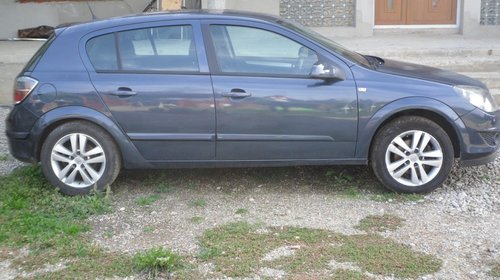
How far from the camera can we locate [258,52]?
19.9ft

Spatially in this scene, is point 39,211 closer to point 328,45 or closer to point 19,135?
point 19,135

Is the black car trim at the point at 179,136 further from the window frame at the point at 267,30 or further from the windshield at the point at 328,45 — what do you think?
the windshield at the point at 328,45

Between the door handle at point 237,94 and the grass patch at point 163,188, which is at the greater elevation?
the door handle at point 237,94

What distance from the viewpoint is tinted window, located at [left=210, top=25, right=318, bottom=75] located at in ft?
19.7

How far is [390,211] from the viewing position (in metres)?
5.73

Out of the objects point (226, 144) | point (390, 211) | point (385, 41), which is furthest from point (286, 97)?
point (385, 41)

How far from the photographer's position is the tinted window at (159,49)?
238 inches

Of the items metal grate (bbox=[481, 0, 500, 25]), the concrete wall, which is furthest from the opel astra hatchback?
the concrete wall

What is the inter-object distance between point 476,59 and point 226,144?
5891 mm

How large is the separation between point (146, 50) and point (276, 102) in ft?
4.05

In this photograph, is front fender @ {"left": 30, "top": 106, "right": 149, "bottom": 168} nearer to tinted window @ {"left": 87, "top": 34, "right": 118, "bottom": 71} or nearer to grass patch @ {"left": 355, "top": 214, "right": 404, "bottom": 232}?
tinted window @ {"left": 87, "top": 34, "right": 118, "bottom": 71}

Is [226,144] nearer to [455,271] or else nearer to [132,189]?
[132,189]

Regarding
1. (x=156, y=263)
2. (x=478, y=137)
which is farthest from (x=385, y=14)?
(x=156, y=263)

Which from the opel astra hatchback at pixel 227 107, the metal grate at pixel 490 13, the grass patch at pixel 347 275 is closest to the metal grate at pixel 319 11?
the metal grate at pixel 490 13
